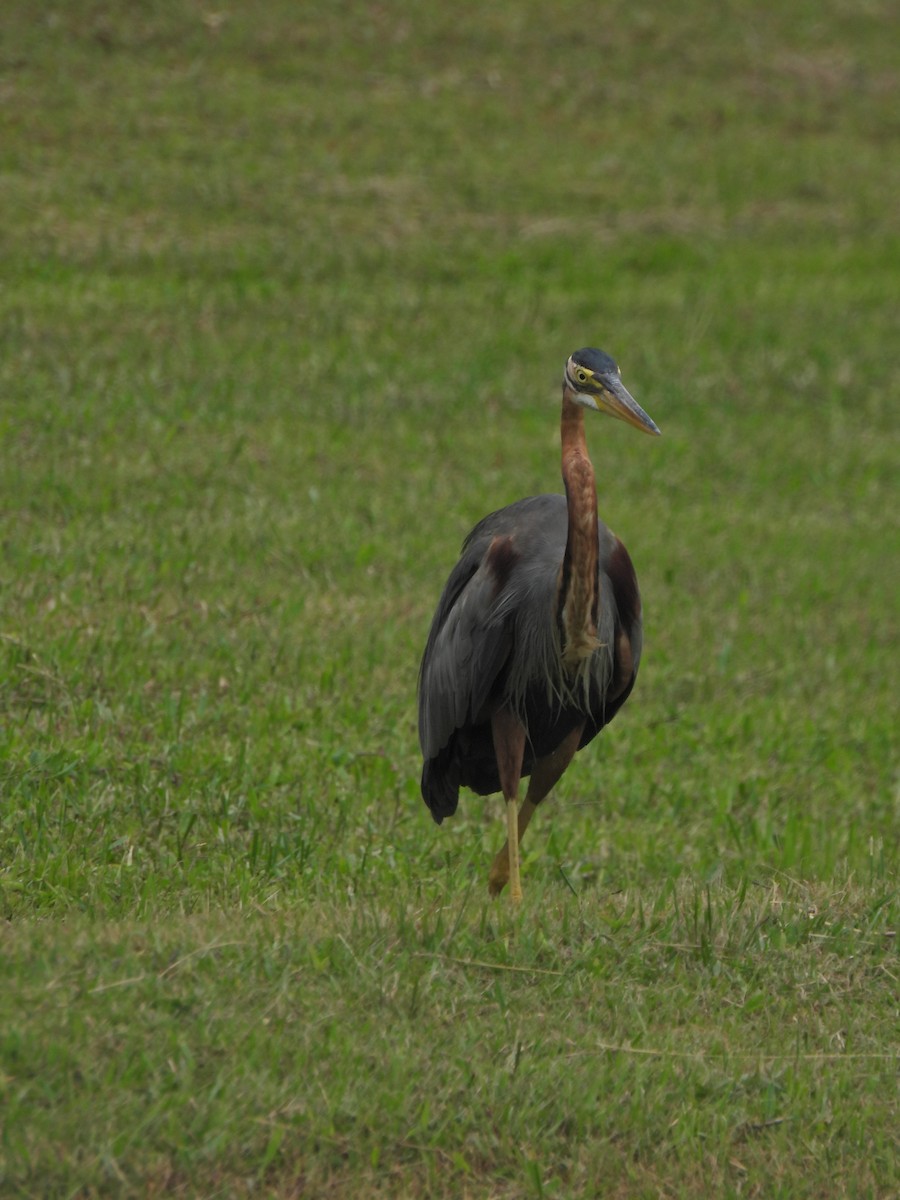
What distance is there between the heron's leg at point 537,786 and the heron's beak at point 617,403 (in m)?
1.26

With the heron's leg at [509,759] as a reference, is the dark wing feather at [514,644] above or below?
above

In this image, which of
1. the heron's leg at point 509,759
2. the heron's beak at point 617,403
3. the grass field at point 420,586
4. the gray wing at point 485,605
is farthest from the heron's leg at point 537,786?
the heron's beak at point 617,403

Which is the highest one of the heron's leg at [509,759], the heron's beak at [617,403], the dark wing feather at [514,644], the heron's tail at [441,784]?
the heron's beak at [617,403]

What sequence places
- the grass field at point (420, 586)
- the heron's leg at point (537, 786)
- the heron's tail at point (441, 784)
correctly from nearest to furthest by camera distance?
1. the grass field at point (420, 586)
2. the heron's leg at point (537, 786)
3. the heron's tail at point (441, 784)

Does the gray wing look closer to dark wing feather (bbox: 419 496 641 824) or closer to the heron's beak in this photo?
dark wing feather (bbox: 419 496 641 824)

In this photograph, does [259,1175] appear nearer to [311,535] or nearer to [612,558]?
[612,558]

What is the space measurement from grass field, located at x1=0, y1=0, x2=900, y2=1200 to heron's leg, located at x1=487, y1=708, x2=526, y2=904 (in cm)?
36

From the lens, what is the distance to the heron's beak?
572 centimetres

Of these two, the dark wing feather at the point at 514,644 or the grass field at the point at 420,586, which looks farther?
the dark wing feather at the point at 514,644

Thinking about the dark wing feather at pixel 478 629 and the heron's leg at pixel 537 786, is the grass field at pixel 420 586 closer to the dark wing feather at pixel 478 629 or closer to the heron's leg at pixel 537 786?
the heron's leg at pixel 537 786

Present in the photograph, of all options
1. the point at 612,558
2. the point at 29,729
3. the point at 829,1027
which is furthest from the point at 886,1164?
the point at 29,729

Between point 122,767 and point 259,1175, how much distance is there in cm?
293

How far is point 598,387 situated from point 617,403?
0.11 meters

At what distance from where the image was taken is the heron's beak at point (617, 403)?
572 cm
